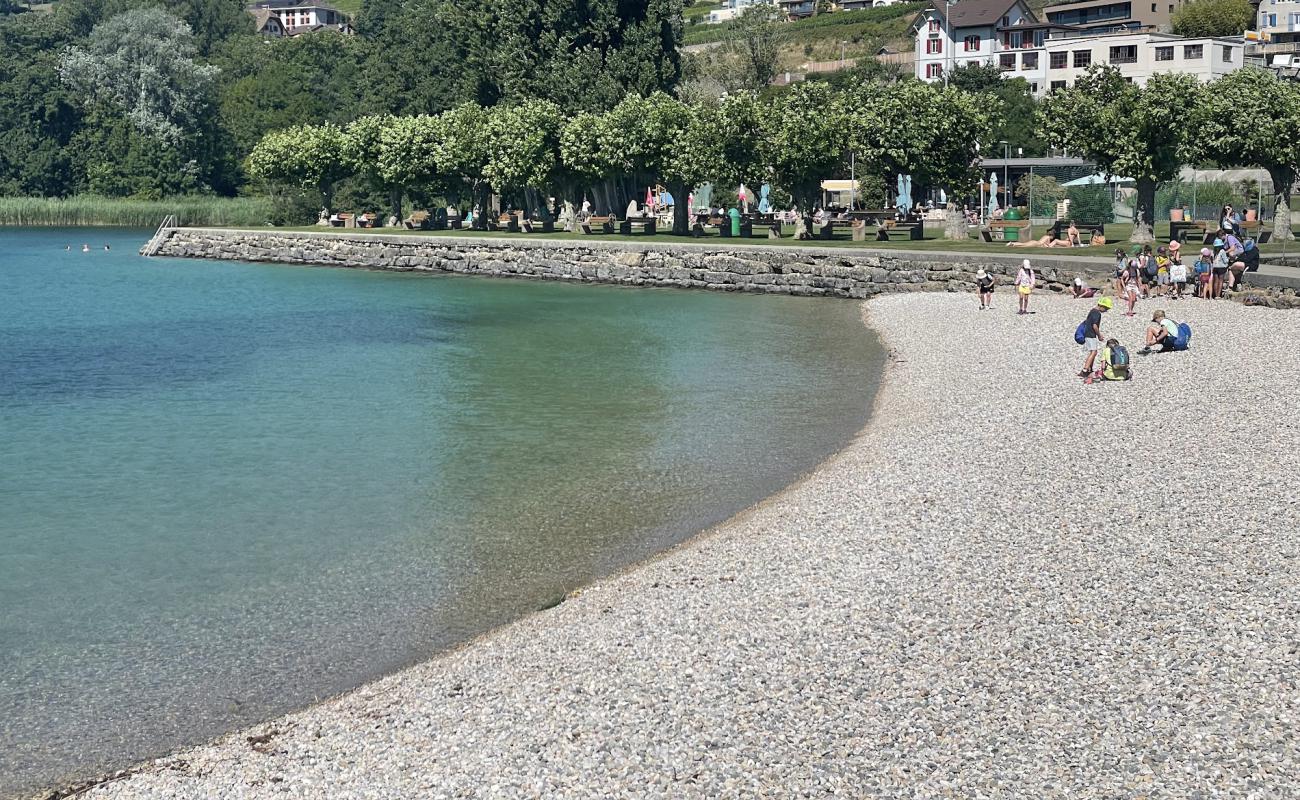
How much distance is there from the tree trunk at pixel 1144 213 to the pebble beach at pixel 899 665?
2944 centimetres

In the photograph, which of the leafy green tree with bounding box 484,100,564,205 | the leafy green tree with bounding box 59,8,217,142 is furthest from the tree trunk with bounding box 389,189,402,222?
the leafy green tree with bounding box 59,8,217,142

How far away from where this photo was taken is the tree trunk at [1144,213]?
48.4m

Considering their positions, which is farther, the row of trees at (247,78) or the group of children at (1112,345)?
the row of trees at (247,78)

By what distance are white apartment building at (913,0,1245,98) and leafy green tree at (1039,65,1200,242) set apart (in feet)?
171

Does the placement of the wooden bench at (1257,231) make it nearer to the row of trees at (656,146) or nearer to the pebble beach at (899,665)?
the row of trees at (656,146)

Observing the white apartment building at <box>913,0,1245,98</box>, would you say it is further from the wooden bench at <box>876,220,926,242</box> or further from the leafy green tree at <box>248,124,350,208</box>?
the leafy green tree at <box>248,124,350,208</box>

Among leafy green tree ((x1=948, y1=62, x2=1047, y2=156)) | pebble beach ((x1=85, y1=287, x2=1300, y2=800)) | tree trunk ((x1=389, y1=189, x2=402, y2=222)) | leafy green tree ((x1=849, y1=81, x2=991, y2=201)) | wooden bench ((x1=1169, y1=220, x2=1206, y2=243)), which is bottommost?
pebble beach ((x1=85, y1=287, x2=1300, y2=800))

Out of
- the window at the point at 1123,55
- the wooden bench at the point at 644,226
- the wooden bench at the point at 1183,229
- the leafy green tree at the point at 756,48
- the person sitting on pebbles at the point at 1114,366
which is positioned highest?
the leafy green tree at the point at 756,48

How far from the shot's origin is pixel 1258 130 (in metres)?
47.5

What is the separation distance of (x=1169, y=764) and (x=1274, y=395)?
52.7ft

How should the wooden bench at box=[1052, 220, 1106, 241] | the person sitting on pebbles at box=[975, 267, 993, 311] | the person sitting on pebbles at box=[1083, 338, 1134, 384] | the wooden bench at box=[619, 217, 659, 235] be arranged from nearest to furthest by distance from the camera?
the person sitting on pebbles at box=[1083, 338, 1134, 384], the person sitting on pebbles at box=[975, 267, 993, 311], the wooden bench at box=[1052, 220, 1106, 241], the wooden bench at box=[619, 217, 659, 235]

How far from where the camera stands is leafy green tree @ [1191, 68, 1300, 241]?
4741 cm

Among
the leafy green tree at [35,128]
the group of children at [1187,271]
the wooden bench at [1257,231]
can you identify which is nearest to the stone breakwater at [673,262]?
the group of children at [1187,271]

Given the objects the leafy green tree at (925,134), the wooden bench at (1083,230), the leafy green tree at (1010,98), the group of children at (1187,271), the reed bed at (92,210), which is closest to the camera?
the group of children at (1187,271)
